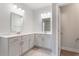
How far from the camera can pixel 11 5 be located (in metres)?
2.28

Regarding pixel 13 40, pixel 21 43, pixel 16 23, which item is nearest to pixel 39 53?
pixel 21 43

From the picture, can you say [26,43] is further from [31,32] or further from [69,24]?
[69,24]

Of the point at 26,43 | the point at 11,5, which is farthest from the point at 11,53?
the point at 11,5

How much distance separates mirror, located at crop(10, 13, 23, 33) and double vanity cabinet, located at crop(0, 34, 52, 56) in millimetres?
368

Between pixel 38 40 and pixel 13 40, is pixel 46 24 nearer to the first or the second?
pixel 38 40

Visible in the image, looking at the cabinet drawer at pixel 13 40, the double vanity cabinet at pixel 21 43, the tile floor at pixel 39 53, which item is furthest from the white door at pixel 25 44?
the cabinet drawer at pixel 13 40

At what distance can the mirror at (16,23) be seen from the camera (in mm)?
2368

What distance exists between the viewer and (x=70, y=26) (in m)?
2.98

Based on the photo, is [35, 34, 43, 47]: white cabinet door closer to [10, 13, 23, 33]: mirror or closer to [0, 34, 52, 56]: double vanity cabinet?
[0, 34, 52, 56]: double vanity cabinet

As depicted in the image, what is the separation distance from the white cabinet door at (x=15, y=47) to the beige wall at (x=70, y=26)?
179 centimetres

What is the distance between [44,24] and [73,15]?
3.81 ft

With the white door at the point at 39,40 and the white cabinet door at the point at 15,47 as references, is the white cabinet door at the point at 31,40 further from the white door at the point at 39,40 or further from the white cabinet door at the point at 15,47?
the white cabinet door at the point at 15,47

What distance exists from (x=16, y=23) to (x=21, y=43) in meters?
0.71

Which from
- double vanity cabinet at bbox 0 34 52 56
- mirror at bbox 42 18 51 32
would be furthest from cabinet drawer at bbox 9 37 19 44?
mirror at bbox 42 18 51 32
